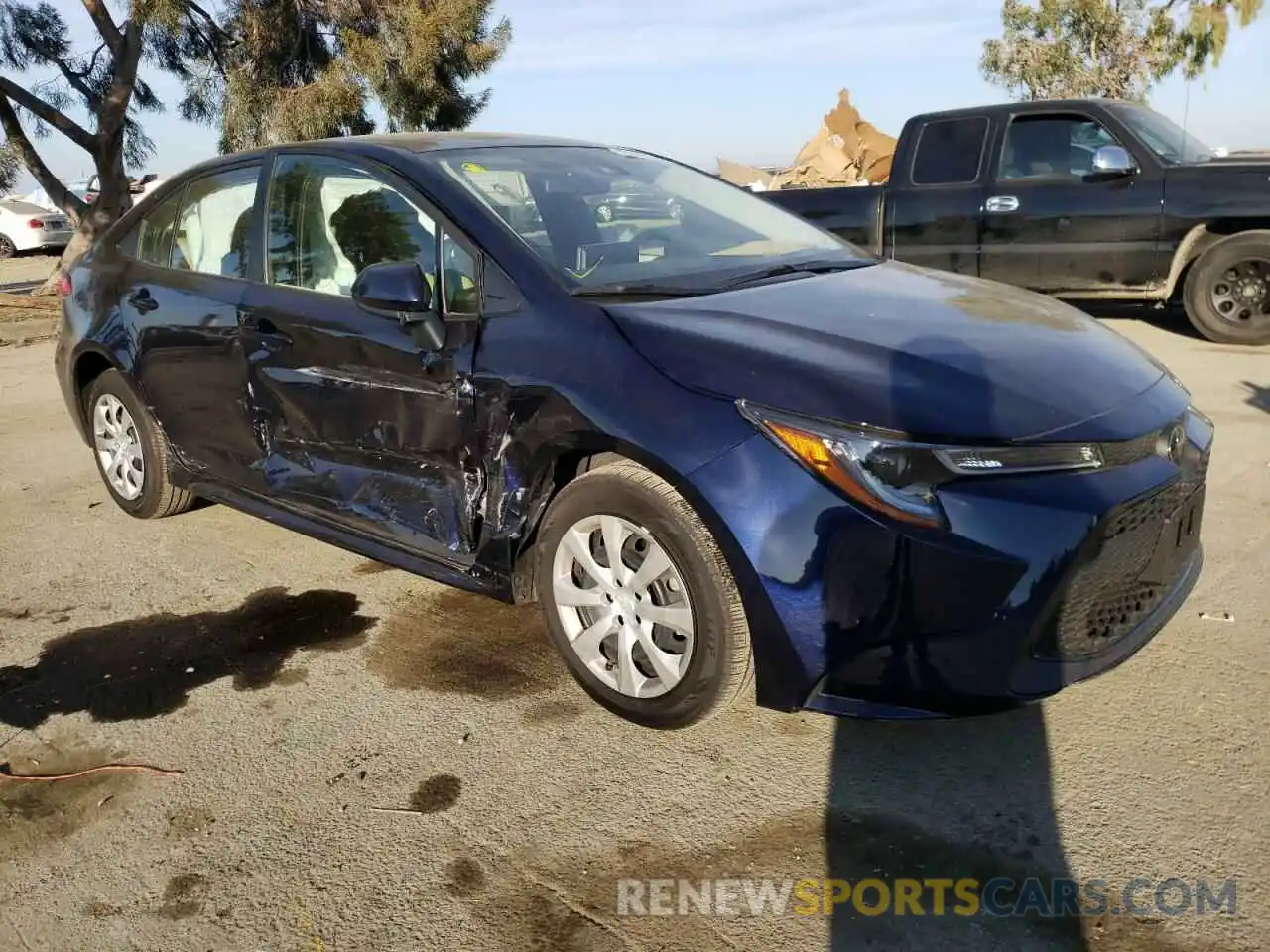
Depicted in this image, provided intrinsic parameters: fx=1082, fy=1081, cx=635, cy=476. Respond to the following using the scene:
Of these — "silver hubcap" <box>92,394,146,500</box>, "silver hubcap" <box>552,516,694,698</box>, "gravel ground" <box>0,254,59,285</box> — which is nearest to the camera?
"silver hubcap" <box>552,516,694,698</box>

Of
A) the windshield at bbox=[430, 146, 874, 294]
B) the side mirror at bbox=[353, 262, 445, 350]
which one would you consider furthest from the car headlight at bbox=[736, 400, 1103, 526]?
the side mirror at bbox=[353, 262, 445, 350]

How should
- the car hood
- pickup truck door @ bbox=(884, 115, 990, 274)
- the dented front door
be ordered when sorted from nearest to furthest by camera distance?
the car hood < the dented front door < pickup truck door @ bbox=(884, 115, 990, 274)

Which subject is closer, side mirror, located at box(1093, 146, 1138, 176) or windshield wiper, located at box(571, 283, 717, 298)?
windshield wiper, located at box(571, 283, 717, 298)

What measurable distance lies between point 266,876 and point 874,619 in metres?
1.52

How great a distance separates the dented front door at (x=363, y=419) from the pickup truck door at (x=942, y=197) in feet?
20.5

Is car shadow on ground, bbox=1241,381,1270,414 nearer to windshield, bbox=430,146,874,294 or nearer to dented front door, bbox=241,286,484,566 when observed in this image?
windshield, bbox=430,146,874,294

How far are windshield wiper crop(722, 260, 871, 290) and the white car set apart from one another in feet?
79.8

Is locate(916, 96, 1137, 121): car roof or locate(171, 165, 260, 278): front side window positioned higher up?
locate(916, 96, 1137, 121): car roof

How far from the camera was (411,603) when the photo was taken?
402cm

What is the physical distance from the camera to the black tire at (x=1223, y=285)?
791cm

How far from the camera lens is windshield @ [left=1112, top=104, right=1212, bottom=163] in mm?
8234

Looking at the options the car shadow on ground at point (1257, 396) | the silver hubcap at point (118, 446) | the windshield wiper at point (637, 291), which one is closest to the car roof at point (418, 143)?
the windshield wiper at point (637, 291)

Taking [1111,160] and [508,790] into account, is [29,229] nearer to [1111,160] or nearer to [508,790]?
[1111,160]

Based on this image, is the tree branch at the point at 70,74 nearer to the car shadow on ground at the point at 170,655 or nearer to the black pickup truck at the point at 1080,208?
the black pickup truck at the point at 1080,208
